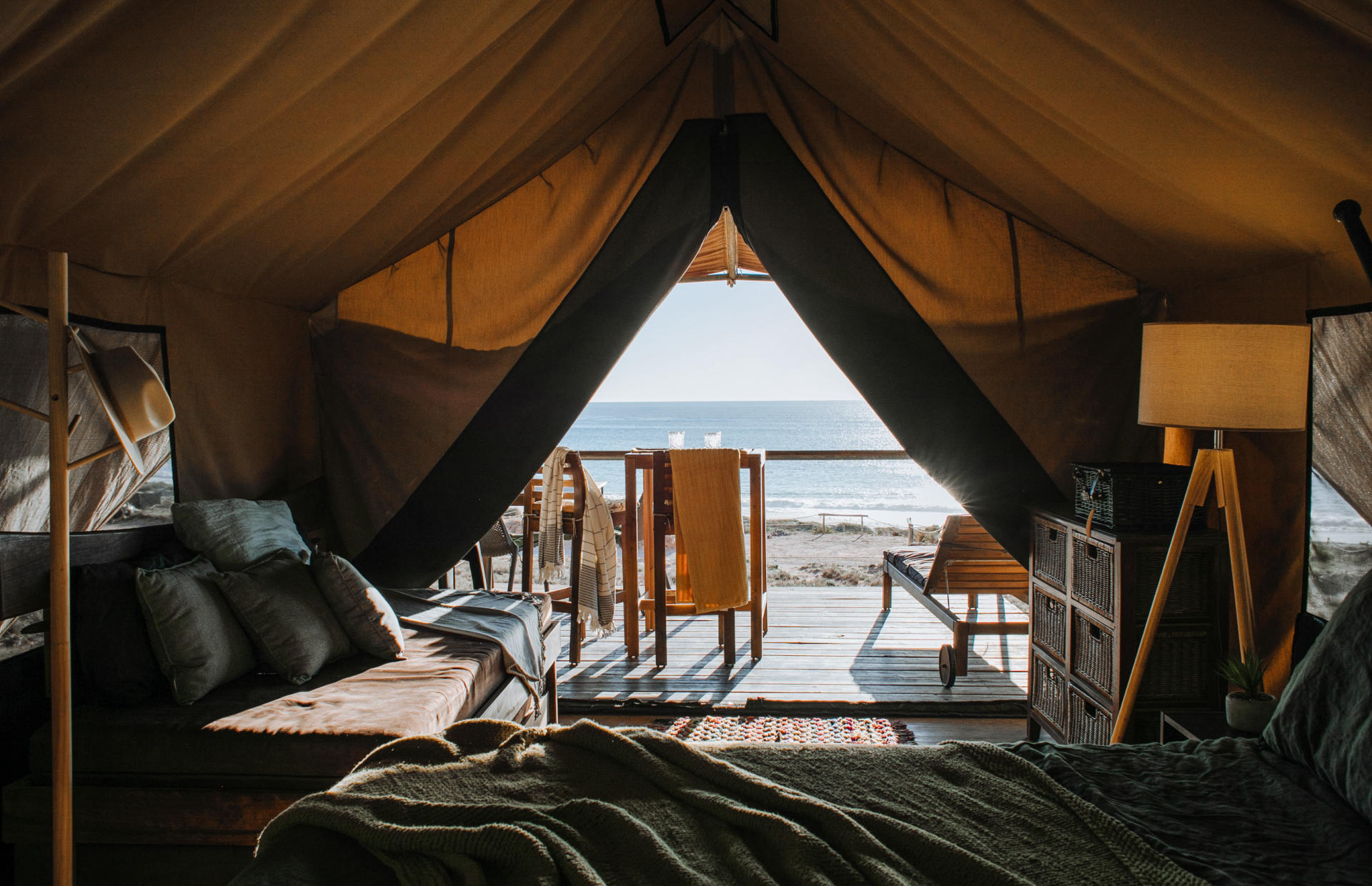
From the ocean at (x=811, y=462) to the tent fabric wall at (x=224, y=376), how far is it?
2.06 meters

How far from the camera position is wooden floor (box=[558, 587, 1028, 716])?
3.40m

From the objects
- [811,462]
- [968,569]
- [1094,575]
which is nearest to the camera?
[1094,575]

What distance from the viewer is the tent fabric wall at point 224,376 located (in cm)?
247

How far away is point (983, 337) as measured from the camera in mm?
3266

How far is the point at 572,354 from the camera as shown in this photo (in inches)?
131

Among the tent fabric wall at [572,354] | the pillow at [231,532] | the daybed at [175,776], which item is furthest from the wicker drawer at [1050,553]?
the pillow at [231,532]

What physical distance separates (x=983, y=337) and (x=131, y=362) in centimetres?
295

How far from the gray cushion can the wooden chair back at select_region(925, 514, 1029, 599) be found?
245 centimetres

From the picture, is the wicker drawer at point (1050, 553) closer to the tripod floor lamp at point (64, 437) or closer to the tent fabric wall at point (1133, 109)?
the tent fabric wall at point (1133, 109)

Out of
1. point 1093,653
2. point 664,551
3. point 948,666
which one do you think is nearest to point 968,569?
point 948,666

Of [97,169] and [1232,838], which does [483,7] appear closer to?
[97,169]

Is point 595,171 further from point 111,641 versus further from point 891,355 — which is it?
point 111,641

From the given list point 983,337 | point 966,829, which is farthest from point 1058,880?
point 983,337

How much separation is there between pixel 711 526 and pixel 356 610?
184cm
